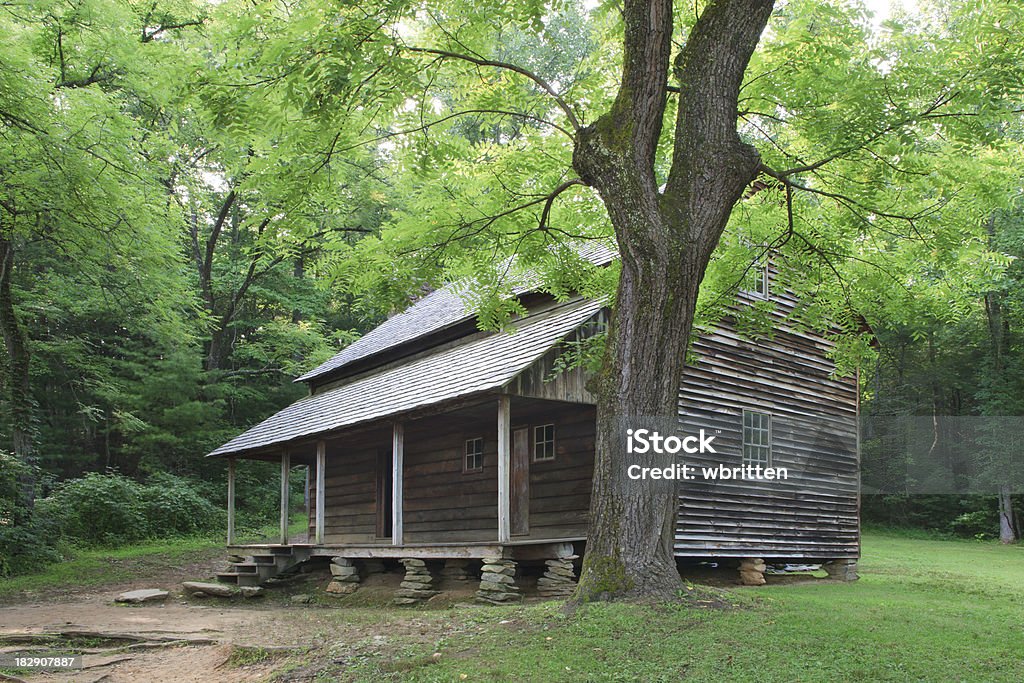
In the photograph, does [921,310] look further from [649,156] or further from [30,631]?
[30,631]

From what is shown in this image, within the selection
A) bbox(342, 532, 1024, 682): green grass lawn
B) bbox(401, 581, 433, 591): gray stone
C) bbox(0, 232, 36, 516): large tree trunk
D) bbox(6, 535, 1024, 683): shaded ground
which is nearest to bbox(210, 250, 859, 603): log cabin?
bbox(401, 581, 433, 591): gray stone

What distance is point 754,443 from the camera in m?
15.8

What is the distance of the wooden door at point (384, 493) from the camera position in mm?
18750

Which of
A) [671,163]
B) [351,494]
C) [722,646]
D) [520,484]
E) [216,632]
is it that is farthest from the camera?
[351,494]

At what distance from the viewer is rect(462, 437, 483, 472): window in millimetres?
16109

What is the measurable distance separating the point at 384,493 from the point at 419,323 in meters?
3.81

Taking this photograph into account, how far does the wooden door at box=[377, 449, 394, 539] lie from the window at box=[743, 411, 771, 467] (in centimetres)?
762

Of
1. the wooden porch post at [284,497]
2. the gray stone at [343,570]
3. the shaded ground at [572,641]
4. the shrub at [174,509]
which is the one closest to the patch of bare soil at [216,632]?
the shaded ground at [572,641]

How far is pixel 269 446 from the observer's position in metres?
17.7

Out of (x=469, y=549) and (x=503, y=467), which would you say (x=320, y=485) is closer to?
(x=469, y=549)

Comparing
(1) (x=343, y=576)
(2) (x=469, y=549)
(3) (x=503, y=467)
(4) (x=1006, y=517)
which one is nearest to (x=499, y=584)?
(2) (x=469, y=549)

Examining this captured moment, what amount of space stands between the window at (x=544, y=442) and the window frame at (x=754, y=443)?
3.44 m

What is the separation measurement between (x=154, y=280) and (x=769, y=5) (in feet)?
46.3

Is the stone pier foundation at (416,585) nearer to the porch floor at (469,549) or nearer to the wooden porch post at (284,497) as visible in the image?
the porch floor at (469,549)
